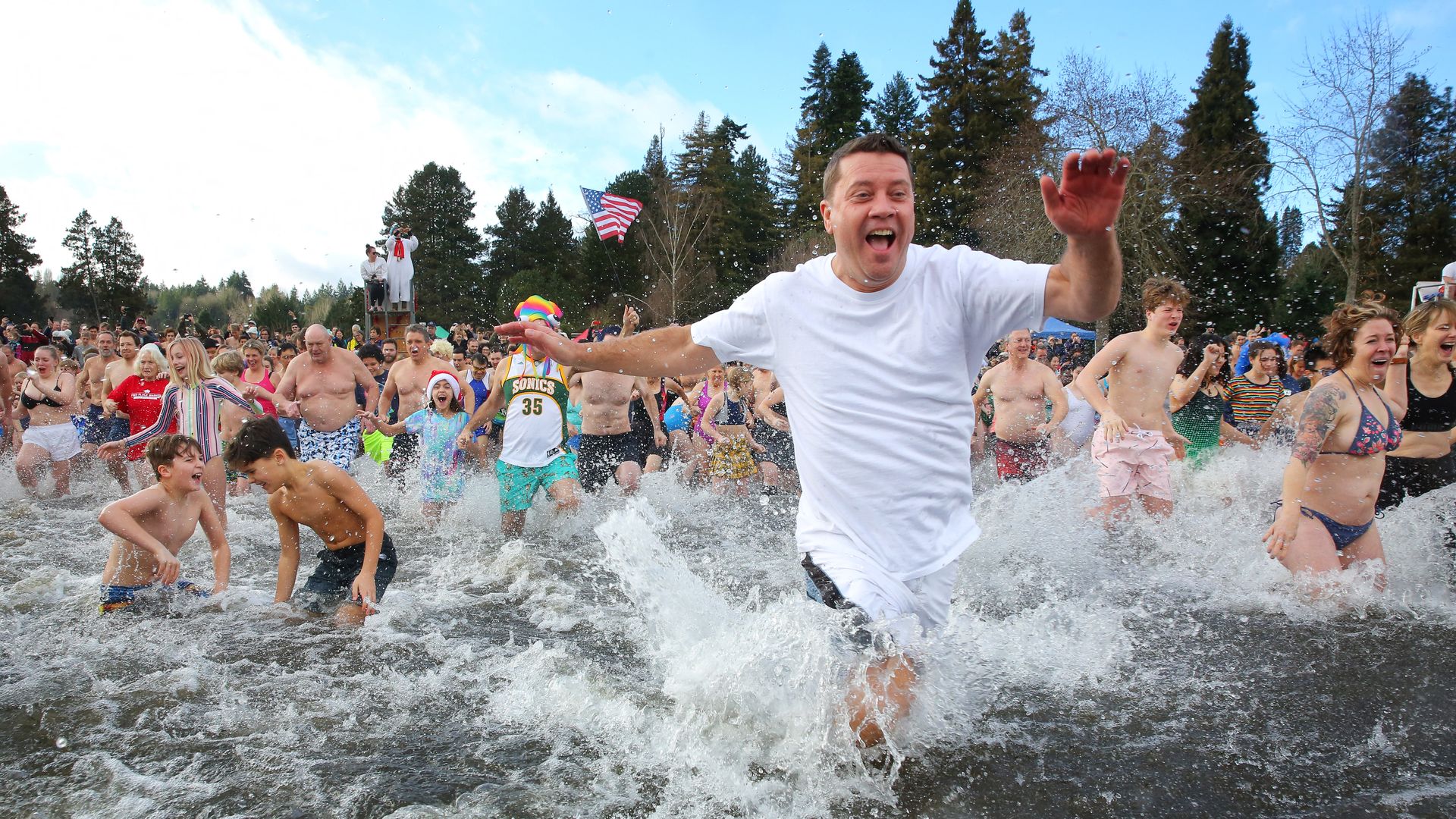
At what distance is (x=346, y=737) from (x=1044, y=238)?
26393mm

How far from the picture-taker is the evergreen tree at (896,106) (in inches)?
1949

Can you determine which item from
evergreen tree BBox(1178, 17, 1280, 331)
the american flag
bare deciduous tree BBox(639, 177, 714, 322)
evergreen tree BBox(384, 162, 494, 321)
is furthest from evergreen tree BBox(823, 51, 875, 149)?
the american flag

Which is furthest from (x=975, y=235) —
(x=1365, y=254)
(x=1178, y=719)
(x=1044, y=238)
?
(x=1178, y=719)

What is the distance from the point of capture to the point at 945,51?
135ft

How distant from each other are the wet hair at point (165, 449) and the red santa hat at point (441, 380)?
110 inches

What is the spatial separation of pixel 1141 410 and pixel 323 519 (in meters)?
5.17

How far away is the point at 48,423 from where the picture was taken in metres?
8.81

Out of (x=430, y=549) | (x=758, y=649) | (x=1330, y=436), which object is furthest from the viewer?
(x=430, y=549)

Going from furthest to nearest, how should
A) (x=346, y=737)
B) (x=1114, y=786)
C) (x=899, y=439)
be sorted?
1. (x=346, y=737)
2. (x=1114, y=786)
3. (x=899, y=439)

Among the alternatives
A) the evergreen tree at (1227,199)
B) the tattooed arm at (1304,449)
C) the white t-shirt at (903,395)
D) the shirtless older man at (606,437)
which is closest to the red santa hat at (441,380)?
the shirtless older man at (606,437)

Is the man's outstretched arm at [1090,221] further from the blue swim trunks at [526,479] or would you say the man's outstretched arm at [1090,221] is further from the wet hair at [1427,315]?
the blue swim trunks at [526,479]

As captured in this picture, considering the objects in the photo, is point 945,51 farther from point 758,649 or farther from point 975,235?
point 758,649

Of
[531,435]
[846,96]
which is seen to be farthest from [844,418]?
[846,96]

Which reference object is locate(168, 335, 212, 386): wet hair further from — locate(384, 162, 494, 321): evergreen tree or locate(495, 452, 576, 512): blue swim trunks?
locate(384, 162, 494, 321): evergreen tree
